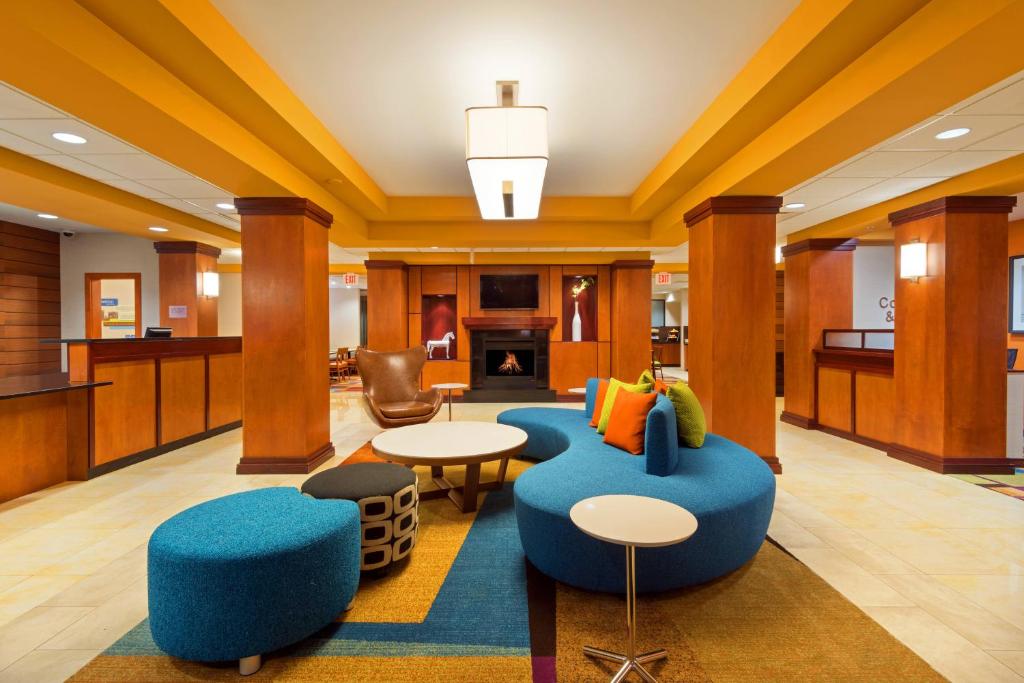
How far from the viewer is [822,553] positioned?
2.81 m

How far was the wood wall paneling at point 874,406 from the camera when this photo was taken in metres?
5.28

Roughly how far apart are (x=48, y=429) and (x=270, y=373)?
1.83 metres

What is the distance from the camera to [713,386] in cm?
439

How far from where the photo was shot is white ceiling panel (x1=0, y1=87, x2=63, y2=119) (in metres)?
2.82

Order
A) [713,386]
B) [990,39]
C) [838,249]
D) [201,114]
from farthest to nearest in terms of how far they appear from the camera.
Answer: [838,249] → [713,386] → [201,114] → [990,39]

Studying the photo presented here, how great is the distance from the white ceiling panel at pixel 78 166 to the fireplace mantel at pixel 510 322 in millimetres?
5587

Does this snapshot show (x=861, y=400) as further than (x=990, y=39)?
Yes

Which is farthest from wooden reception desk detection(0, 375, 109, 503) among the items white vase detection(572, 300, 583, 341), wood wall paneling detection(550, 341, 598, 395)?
white vase detection(572, 300, 583, 341)

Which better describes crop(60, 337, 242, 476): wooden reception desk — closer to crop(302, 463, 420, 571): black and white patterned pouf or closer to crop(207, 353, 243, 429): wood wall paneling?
crop(207, 353, 243, 429): wood wall paneling

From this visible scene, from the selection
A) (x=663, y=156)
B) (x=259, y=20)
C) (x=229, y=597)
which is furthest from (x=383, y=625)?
(x=663, y=156)

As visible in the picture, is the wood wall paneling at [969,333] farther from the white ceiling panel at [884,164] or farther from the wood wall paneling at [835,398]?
the wood wall paneling at [835,398]

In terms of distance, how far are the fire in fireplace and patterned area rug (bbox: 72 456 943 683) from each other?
6637 millimetres

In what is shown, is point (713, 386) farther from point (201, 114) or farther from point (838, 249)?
point (201, 114)

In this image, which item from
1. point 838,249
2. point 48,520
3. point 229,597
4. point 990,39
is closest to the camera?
point 229,597
